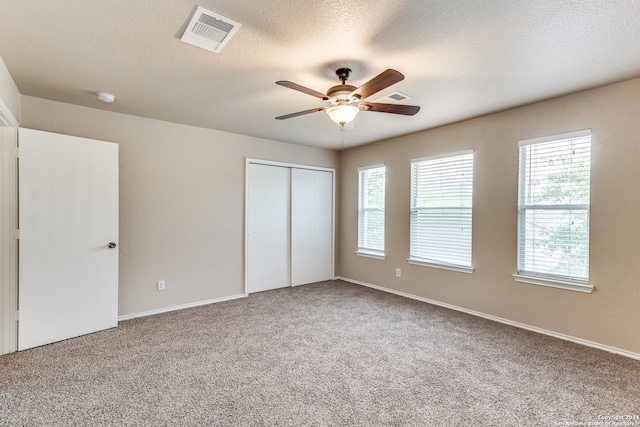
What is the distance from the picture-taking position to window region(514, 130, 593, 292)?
294cm

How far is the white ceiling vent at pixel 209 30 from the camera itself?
72.2 inches

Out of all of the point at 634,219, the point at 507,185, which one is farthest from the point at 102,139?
the point at 634,219

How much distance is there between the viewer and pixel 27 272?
280 cm

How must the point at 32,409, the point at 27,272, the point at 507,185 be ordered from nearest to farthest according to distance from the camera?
the point at 32,409, the point at 27,272, the point at 507,185

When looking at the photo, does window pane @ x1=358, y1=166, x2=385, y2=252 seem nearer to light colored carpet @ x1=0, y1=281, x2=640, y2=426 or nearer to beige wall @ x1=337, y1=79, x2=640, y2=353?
beige wall @ x1=337, y1=79, x2=640, y2=353

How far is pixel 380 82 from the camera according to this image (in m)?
2.00

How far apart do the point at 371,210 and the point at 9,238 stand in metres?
4.40

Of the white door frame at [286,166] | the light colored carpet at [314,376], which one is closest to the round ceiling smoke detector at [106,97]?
the white door frame at [286,166]

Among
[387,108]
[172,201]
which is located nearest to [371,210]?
[387,108]

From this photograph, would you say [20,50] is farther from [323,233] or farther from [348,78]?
[323,233]

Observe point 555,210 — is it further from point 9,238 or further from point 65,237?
point 9,238

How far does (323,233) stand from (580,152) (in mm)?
3738

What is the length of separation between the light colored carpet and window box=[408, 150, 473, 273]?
0.92m

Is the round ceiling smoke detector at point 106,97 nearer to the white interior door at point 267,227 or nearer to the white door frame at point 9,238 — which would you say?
the white door frame at point 9,238
